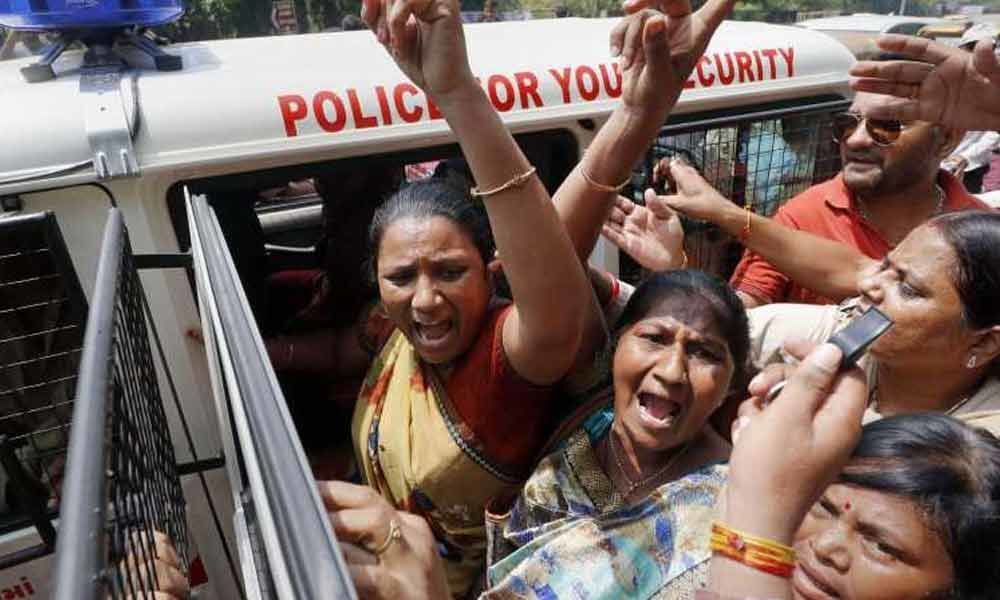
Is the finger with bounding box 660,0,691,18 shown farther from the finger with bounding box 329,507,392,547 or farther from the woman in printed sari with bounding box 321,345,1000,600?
the finger with bounding box 329,507,392,547

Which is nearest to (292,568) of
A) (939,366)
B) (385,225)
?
(385,225)

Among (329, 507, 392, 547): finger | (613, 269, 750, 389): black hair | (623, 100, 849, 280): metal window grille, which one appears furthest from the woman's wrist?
(623, 100, 849, 280): metal window grille

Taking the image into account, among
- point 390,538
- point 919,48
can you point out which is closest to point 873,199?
point 919,48

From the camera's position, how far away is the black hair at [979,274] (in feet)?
4.42

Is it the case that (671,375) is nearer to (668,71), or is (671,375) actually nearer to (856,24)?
(668,71)

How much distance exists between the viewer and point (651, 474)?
139 centimetres

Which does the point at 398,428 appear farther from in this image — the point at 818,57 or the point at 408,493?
the point at 818,57

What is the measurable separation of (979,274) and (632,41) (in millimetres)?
824

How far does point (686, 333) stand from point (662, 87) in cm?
49

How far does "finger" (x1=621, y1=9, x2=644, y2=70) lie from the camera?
135cm

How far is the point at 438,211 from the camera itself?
155 cm

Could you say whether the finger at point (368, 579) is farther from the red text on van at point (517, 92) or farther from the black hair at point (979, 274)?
the red text on van at point (517, 92)

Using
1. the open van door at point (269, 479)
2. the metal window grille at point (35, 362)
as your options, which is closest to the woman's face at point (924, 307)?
the open van door at point (269, 479)

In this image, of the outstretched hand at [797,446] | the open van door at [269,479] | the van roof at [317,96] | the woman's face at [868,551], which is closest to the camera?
the open van door at [269,479]
